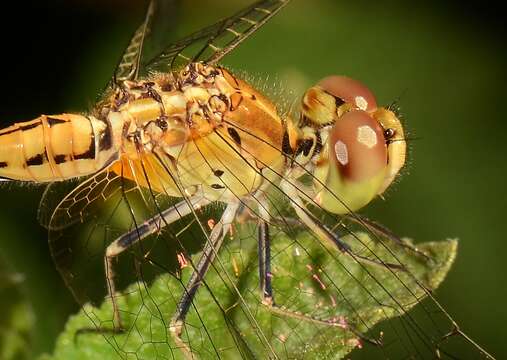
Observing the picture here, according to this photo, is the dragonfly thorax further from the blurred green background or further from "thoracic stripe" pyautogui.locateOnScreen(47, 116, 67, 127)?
the blurred green background

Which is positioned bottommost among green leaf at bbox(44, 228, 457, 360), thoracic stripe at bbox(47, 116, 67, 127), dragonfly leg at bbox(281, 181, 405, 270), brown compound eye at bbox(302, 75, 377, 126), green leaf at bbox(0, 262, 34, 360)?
green leaf at bbox(0, 262, 34, 360)

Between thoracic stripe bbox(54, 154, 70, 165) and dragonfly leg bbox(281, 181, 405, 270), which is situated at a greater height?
dragonfly leg bbox(281, 181, 405, 270)

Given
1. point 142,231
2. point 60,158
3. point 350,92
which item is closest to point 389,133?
point 350,92

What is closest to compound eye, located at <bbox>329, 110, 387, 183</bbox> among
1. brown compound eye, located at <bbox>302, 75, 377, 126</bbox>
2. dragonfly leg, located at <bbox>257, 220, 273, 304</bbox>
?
brown compound eye, located at <bbox>302, 75, 377, 126</bbox>

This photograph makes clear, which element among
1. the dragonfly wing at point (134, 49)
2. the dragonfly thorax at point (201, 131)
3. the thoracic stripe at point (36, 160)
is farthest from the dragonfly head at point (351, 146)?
the thoracic stripe at point (36, 160)

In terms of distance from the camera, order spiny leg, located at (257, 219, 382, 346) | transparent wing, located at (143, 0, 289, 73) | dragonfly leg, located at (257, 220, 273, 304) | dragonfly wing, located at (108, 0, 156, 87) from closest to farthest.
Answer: spiny leg, located at (257, 219, 382, 346) < dragonfly leg, located at (257, 220, 273, 304) < transparent wing, located at (143, 0, 289, 73) < dragonfly wing, located at (108, 0, 156, 87)

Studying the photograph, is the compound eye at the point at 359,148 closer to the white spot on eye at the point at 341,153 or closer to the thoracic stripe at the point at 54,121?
the white spot on eye at the point at 341,153
